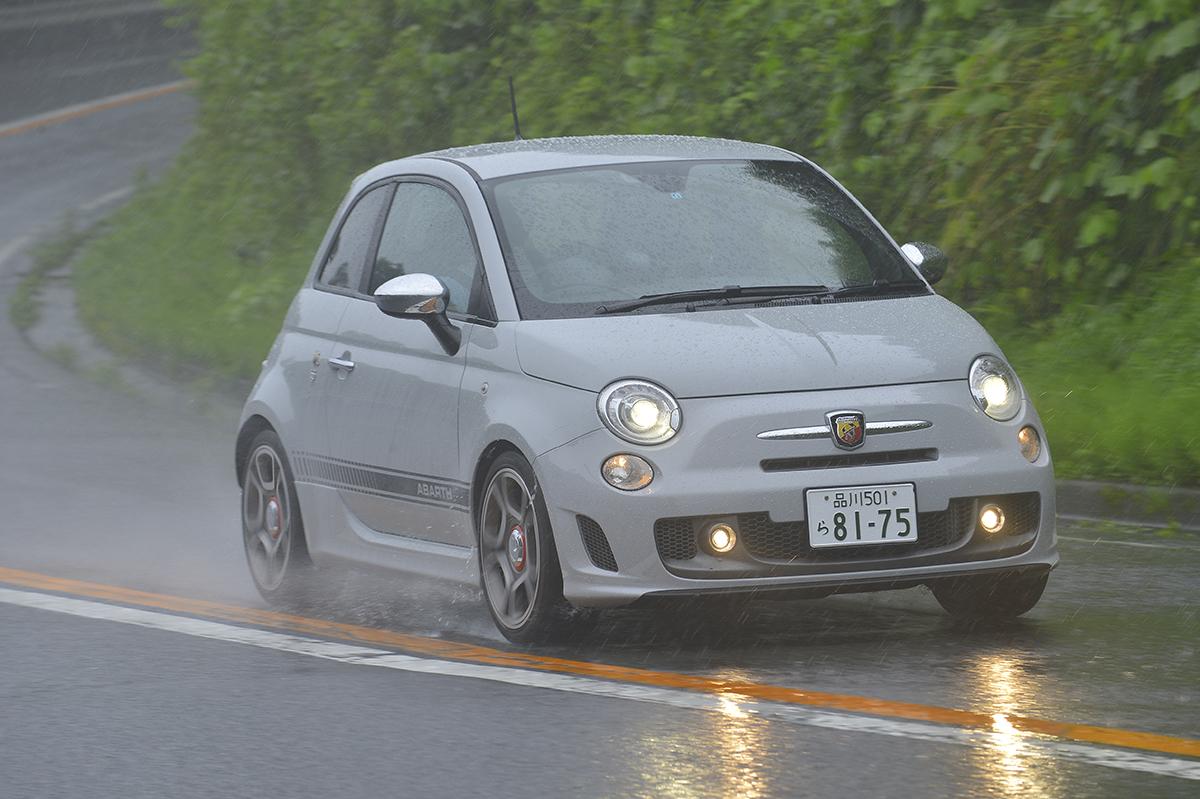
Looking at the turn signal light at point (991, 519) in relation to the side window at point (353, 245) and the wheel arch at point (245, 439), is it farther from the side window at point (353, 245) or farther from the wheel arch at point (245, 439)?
the wheel arch at point (245, 439)

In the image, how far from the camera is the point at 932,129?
14062 millimetres

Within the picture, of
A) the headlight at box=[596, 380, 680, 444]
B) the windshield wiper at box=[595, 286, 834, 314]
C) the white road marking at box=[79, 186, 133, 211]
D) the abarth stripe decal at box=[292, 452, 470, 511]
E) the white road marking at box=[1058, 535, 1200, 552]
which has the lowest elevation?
the white road marking at box=[1058, 535, 1200, 552]

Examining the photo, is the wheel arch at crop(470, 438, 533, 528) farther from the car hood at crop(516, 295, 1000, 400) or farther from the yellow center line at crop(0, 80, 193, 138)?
the yellow center line at crop(0, 80, 193, 138)

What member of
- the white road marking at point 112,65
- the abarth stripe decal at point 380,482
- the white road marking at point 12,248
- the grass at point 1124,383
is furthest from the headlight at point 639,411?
the white road marking at point 112,65

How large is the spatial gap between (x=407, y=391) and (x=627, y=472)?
135 centimetres

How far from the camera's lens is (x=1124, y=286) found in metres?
13.0

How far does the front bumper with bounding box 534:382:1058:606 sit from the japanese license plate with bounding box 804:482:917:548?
0.10 ft

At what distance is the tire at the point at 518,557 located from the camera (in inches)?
284

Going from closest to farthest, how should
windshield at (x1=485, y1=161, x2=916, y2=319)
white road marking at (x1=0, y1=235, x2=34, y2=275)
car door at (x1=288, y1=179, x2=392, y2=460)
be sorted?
windshield at (x1=485, y1=161, x2=916, y2=319) → car door at (x1=288, y1=179, x2=392, y2=460) → white road marking at (x1=0, y1=235, x2=34, y2=275)

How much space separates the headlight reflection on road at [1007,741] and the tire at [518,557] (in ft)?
4.44

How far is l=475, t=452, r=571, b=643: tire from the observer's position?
720cm

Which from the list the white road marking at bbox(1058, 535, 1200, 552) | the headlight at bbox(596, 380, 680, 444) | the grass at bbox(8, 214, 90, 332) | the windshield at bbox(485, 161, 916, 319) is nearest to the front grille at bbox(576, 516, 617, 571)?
the headlight at bbox(596, 380, 680, 444)

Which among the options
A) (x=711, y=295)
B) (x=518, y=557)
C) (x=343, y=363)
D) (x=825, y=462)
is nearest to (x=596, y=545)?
(x=518, y=557)

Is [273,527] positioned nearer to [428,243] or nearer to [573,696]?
[428,243]
